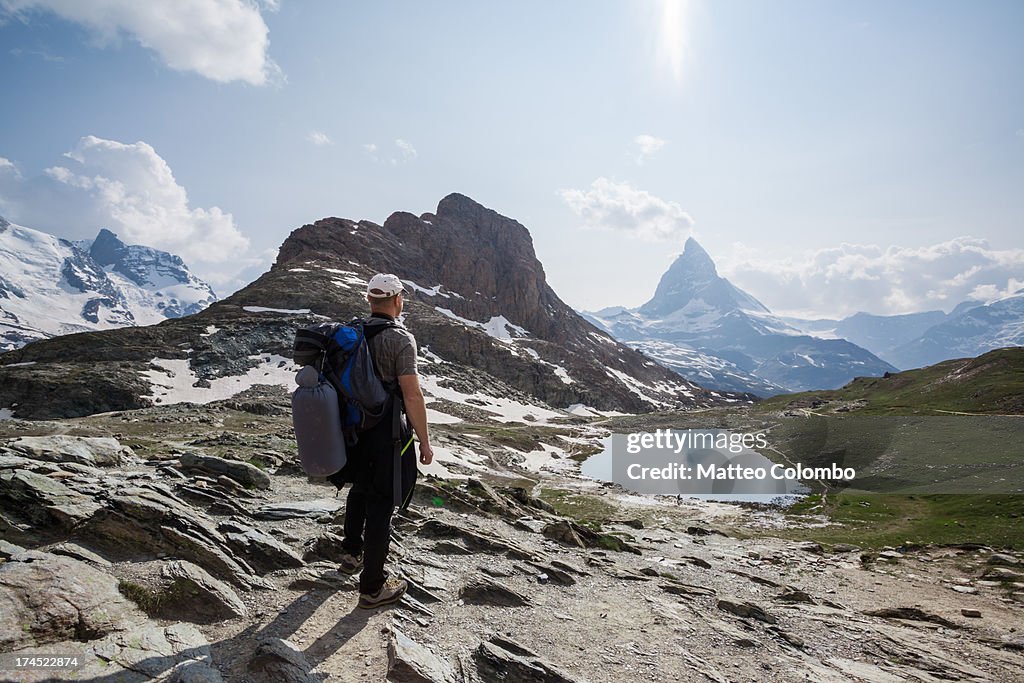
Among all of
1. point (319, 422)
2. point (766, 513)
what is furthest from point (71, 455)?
point (766, 513)

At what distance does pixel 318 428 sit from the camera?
5883mm

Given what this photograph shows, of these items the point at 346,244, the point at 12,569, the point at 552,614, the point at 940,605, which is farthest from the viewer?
the point at 346,244

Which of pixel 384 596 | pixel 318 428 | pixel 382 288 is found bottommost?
pixel 384 596

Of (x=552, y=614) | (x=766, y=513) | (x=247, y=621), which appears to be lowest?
(x=766, y=513)

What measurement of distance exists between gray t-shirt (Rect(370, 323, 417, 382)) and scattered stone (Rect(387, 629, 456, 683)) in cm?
337

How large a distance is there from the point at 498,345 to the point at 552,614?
14846cm

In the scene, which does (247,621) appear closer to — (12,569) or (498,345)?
(12,569)

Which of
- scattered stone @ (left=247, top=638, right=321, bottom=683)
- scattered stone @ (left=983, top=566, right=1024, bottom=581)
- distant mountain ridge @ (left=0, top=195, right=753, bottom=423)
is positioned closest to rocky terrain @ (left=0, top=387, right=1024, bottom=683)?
scattered stone @ (left=247, top=638, right=321, bottom=683)

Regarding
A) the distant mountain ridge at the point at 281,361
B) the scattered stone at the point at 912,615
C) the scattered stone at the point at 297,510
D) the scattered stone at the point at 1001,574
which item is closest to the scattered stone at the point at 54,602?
the scattered stone at the point at 297,510

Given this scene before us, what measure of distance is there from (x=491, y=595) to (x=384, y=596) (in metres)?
3.15

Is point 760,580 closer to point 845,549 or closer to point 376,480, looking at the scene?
point 845,549

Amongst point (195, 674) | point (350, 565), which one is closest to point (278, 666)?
point (195, 674)

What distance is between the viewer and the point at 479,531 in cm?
1450

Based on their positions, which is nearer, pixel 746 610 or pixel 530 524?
pixel 746 610
